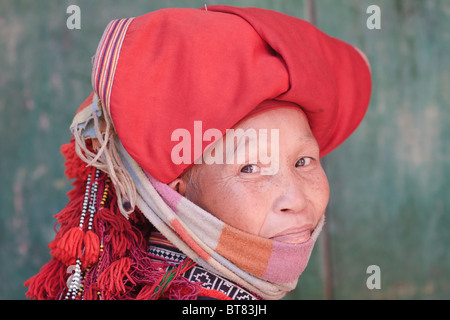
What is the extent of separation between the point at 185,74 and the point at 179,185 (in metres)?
0.34

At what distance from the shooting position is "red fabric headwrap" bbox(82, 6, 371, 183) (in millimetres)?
1394

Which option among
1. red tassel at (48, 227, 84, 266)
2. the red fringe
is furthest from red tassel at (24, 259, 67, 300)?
red tassel at (48, 227, 84, 266)

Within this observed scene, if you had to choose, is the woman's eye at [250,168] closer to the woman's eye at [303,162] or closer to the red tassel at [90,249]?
the woman's eye at [303,162]

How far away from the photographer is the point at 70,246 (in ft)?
4.93

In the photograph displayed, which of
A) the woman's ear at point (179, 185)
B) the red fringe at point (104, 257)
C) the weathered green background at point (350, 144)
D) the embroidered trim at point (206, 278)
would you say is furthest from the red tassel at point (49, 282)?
the weathered green background at point (350, 144)

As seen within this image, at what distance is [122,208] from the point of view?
149cm

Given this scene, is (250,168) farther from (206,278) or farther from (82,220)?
(82,220)

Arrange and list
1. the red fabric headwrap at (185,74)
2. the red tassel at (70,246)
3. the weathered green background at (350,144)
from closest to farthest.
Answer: the red fabric headwrap at (185,74) < the red tassel at (70,246) < the weathered green background at (350,144)

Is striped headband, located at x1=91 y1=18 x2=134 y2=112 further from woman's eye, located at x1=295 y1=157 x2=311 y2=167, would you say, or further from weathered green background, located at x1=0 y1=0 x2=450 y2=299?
weathered green background, located at x1=0 y1=0 x2=450 y2=299

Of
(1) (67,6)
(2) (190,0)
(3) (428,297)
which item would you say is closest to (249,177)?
(2) (190,0)

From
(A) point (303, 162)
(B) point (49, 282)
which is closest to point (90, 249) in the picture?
(B) point (49, 282)

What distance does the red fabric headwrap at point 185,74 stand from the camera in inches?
54.9

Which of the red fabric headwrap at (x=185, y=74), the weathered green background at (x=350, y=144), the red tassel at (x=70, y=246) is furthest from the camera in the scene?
the weathered green background at (x=350, y=144)

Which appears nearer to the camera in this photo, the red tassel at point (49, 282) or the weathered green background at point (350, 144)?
the red tassel at point (49, 282)
